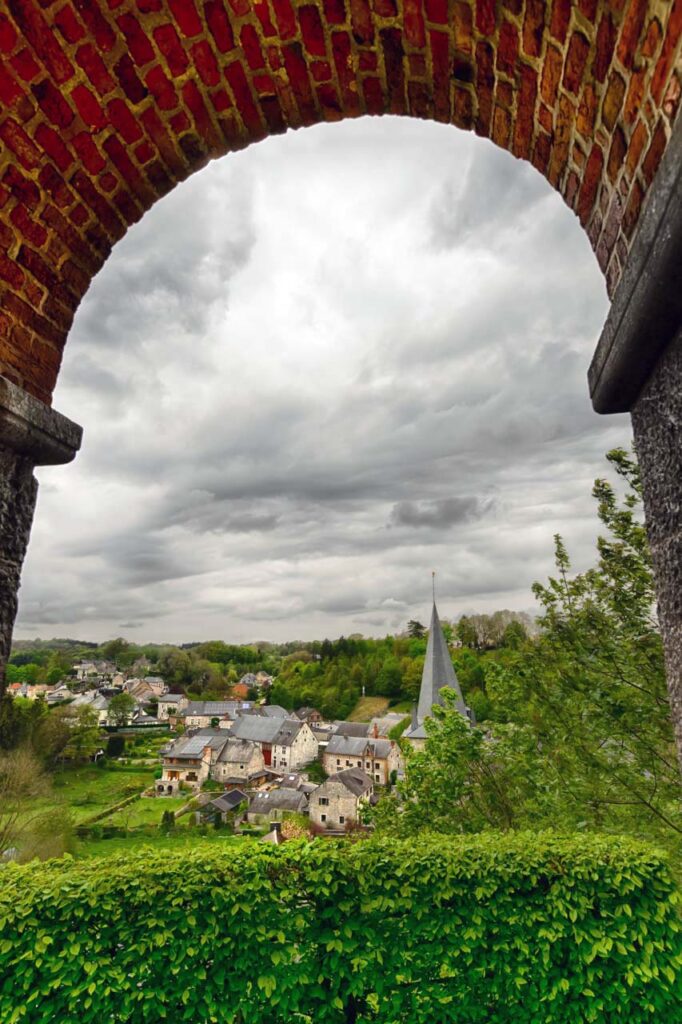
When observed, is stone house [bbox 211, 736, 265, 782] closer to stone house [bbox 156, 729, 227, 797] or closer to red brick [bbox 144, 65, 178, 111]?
stone house [bbox 156, 729, 227, 797]

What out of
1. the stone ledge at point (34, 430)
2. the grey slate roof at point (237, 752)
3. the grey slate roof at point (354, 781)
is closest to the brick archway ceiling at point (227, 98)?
the stone ledge at point (34, 430)

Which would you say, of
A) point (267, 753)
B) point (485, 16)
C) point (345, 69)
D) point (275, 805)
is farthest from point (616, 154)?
point (267, 753)

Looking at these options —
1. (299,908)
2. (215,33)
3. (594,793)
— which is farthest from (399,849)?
(215,33)

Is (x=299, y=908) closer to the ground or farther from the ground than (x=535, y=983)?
farther from the ground

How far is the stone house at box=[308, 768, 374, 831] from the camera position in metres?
42.6

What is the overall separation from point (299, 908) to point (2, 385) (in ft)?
18.8

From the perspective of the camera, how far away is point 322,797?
4450cm

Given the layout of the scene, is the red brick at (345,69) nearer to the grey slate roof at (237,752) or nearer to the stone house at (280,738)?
the grey slate roof at (237,752)

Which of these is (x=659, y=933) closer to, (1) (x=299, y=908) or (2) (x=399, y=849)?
(2) (x=399, y=849)

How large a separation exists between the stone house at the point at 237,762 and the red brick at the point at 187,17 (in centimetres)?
6642

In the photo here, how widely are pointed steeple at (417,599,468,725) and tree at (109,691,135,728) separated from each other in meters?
60.4

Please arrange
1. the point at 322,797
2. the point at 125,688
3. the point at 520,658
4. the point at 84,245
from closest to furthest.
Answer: the point at 84,245, the point at 520,658, the point at 322,797, the point at 125,688

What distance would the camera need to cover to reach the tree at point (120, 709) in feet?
267

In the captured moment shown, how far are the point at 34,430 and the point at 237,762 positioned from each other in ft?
220
